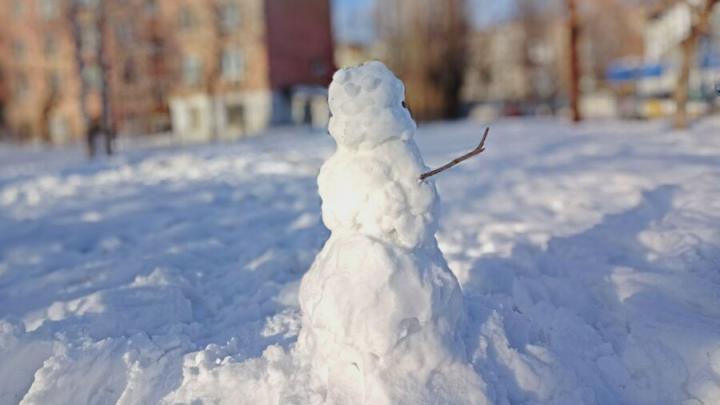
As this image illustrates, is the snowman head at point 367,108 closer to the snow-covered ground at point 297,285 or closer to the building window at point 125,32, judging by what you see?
the snow-covered ground at point 297,285

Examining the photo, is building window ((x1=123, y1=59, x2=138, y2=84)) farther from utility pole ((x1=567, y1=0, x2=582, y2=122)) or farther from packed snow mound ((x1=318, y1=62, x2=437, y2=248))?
packed snow mound ((x1=318, y1=62, x2=437, y2=248))

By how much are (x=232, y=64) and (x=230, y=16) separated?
257 centimetres

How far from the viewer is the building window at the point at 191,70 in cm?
2923

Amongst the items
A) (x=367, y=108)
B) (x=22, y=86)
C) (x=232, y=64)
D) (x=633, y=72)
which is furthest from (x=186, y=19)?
(x=367, y=108)

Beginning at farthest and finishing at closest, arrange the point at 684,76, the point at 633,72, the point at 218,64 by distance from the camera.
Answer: the point at 218,64 < the point at 633,72 < the point at 684,76

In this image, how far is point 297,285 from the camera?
4152mm

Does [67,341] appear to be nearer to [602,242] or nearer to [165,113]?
[602,242]

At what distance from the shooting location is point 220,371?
278cm

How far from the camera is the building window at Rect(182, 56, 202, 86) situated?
1151 inches

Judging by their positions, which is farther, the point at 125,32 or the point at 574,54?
the point at 125,32

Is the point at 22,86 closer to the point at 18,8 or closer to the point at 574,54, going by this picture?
the point at 18,8

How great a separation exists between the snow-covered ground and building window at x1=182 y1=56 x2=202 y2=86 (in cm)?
2331

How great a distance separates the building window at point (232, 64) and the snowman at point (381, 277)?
27.1 metres

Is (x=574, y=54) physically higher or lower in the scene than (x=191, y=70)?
lower
